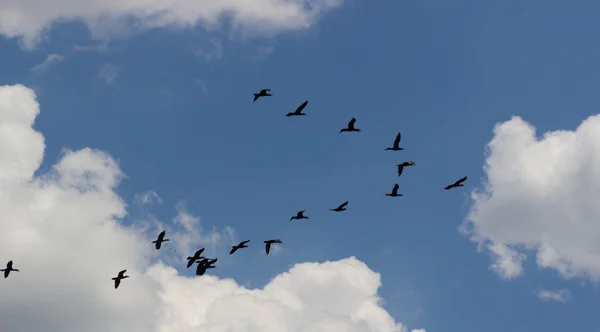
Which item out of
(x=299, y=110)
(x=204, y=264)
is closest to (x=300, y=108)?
(x=299, y=110)

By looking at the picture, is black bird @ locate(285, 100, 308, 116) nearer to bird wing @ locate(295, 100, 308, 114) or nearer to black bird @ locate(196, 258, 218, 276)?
bird wing @ locate(295, 100, 308, 114)

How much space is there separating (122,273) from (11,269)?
16.6 meters

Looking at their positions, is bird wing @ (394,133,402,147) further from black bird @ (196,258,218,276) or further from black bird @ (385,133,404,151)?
black bird @ (196,258,218,276)

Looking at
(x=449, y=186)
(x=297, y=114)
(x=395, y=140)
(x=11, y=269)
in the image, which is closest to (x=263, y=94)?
(x=297, y=114)

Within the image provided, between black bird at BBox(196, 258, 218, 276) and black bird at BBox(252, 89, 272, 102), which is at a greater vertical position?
black bird at BBox(252, 89, 272, 102)

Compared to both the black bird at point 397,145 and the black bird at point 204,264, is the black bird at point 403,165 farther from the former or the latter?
the black bird at point 204,264

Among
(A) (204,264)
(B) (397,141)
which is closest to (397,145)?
(B) (397,141)

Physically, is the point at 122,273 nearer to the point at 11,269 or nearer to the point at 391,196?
the point at 11,269

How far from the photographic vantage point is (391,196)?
139 metres

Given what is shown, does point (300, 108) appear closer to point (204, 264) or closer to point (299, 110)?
point (299, 110)

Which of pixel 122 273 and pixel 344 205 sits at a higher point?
pixel 344 205

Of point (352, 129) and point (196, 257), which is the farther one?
point (196, 257)

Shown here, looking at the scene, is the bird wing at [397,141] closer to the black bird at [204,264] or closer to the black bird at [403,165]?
the black bird at [403,165]

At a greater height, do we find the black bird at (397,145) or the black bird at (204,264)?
the black bird at (397,145)
